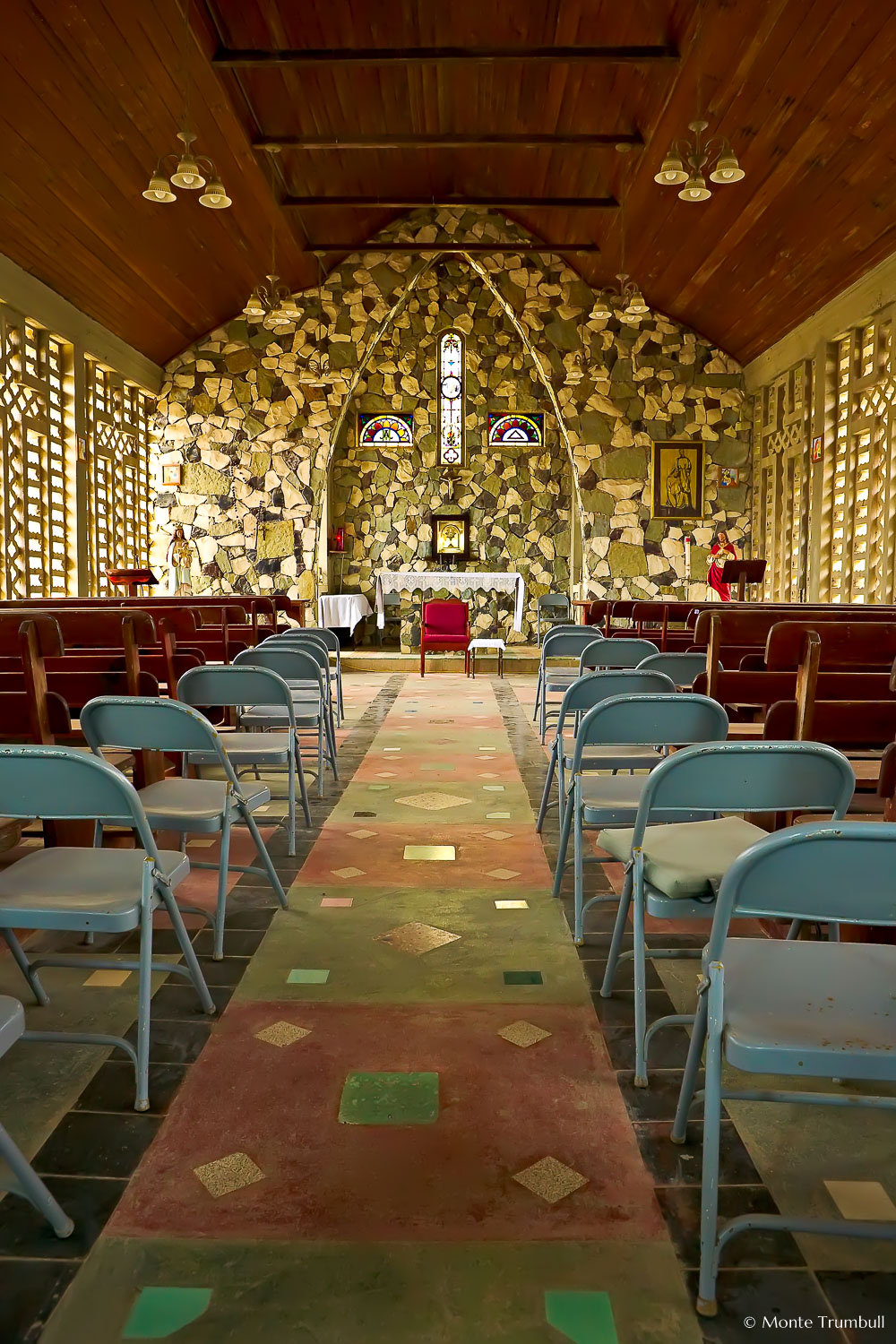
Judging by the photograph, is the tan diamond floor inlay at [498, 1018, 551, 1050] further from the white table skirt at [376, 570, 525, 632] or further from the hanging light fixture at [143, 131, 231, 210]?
the white table skirt at [376, 570, 525, 632]

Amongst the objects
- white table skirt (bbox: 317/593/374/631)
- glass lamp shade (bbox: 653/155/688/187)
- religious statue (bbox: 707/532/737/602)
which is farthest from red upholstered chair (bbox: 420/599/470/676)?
glass lamp shade (bbox: 653/155/688/187)

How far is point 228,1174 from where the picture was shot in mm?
1739

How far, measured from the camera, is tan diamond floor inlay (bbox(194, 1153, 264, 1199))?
→ 5.57 ft

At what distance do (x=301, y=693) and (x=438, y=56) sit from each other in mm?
5647

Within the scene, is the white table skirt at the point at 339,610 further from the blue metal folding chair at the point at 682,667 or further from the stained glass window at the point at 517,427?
the blue metal folding chair at the point at 682,667

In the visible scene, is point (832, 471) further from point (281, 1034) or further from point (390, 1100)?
point (390, 1100)

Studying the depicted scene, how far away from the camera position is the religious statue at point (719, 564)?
10.8m

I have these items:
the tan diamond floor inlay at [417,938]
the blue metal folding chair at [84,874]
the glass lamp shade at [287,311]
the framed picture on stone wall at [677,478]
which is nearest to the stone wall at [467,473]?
the framed picture on stone wall at [677,478]

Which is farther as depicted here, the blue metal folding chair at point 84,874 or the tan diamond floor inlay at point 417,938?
the tan diamond floor inlay at point 417,938

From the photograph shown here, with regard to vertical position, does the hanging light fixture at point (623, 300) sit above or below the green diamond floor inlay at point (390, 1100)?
above

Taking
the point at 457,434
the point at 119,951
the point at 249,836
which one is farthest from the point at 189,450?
the point at 119,951

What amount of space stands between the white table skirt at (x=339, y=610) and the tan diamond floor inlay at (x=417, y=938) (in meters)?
9.74

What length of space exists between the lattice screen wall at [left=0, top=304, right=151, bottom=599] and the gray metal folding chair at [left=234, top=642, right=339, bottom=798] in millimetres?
5249

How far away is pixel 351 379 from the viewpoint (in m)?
12.8
